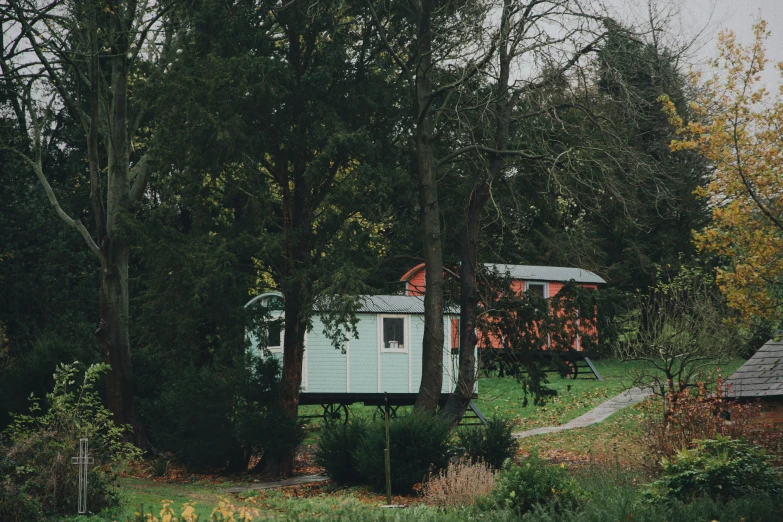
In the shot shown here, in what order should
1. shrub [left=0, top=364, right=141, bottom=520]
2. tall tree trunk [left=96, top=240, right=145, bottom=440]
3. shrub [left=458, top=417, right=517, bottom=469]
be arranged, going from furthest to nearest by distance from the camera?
1. tall tree trunk [left=96, top=240, right=145, bottom=440]
2. shrub [left=458, top=417, right=517, bottom=469]
3. shrub [left=0, top=364, right=141, bottom=520]

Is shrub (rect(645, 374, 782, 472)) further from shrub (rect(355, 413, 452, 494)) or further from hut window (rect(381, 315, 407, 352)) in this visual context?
hut window (rect(381, 315, 407, 352))

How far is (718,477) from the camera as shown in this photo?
9.14 m

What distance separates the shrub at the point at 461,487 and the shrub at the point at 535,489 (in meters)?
0.57

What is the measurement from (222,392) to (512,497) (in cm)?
783

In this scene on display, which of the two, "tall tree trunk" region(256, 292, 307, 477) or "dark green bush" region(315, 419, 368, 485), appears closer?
"dark green bush" region(315, 419, 368, 485)

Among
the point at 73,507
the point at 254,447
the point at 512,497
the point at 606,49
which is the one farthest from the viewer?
the point at 254,447

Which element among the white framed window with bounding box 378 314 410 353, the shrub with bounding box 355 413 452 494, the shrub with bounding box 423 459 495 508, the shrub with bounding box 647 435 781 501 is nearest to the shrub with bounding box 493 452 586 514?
the shrub with bounding box 423 459 495 508

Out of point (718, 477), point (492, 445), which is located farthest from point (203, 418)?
point (718, 477)

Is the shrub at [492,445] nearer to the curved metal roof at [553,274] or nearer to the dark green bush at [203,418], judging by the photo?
the dark green bush at [203,418]

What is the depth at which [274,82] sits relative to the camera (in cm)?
1438

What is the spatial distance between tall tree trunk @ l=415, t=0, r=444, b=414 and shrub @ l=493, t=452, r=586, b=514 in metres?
5.55

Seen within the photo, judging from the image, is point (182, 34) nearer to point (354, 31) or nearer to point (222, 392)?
point (354, 31)

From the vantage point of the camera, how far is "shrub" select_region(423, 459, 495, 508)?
1028 centimetres

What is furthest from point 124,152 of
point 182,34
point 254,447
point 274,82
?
point 254,447
